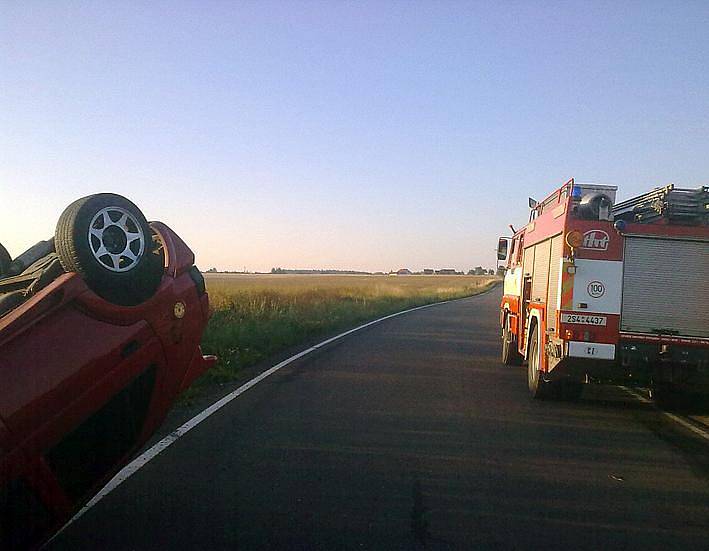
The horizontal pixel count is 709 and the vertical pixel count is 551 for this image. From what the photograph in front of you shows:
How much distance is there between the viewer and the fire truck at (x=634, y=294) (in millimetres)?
8781

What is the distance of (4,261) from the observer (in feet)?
17.2

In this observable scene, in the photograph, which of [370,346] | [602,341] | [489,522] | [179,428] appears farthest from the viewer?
[370,346]

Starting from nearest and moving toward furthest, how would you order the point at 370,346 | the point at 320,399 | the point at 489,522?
the point at 489,522 → the point at 320,399 → the point at 370,346

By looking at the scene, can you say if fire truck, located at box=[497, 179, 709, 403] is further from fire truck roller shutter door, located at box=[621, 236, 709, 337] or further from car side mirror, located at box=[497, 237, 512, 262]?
car side mirror, located at box=[497, 237, 512, 262]

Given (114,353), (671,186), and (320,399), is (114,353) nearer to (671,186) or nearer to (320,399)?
(320,399)

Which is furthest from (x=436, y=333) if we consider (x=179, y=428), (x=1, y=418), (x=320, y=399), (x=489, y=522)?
(x=1, y=418)

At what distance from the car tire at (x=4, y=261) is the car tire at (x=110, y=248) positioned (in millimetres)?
982

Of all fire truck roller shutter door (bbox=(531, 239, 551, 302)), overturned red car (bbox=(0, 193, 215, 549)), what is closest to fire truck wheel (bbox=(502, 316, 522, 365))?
fire truck roller shutter door (bbox=(531, 239, 551, 302))

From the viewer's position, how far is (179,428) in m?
7.74

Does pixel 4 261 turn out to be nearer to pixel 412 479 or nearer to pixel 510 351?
pixel 412 479

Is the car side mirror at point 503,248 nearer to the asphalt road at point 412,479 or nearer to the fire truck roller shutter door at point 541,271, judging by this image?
the fire truck roller shutter door at point 541,271

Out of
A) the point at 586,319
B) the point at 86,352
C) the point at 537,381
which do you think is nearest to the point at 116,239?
the point at 86,352

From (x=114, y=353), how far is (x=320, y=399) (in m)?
5.57

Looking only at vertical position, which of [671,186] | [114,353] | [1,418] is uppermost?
[671,186]
